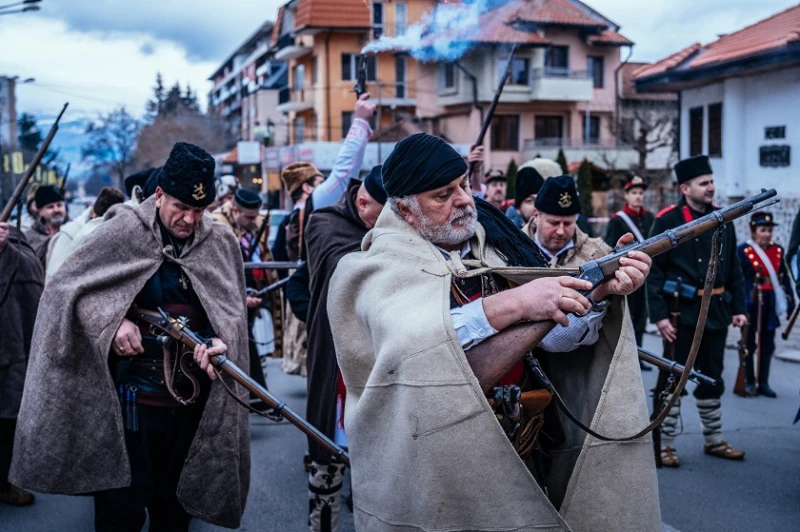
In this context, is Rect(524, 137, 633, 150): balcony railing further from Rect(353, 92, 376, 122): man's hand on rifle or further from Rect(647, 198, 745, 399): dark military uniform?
Rect(353, 92, 376, 122): man's hand on rifle

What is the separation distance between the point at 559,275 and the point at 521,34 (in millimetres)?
5128

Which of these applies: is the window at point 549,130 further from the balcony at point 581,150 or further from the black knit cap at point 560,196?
the black knit cap at point 560,196

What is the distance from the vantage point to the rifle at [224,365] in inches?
173

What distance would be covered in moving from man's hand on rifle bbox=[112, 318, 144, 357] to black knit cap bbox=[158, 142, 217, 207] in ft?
2.24

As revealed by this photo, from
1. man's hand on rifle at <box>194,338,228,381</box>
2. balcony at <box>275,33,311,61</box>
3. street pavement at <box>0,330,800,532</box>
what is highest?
balcony at <box>275,33,311,61</box>

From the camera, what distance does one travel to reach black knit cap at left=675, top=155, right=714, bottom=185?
6816 mm

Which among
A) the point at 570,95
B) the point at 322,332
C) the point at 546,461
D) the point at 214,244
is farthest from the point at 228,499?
the point at 570,95

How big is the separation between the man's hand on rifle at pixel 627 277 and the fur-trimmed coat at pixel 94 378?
88.8 inches

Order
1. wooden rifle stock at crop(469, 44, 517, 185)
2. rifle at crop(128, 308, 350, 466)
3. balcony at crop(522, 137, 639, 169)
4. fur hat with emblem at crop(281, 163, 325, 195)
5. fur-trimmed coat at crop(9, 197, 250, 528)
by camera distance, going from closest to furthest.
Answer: rifle at crop(128, 308, 350, 466)
fur-trimmed coat at crop(9, 197, 250, 528)
wooden rifle stock at crop(469, 44, 517, 185)
fur hat with emblem at crop(281, 163, 325, 195)
balcony at crop(522, 137, 639, 169)

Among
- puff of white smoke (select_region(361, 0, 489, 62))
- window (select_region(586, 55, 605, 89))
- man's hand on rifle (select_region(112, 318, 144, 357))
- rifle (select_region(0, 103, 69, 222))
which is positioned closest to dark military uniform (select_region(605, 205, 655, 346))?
puff of white smoke (select_region(361, 0, 489, 62))

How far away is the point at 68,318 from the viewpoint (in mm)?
4496

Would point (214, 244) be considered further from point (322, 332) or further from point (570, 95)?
point (570, 95)

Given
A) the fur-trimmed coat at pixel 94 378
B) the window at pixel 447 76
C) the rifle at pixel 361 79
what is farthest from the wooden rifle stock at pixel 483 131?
the window at pixel 447 76

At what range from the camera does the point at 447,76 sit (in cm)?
4469
